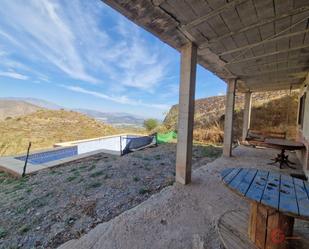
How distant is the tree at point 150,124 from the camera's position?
37.9 feet

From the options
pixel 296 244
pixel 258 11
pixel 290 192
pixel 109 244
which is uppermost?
pixel 258 11

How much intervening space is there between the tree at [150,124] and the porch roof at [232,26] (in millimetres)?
8475

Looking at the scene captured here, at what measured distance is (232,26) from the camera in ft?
6.68

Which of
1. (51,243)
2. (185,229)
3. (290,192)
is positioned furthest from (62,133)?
(290,192)

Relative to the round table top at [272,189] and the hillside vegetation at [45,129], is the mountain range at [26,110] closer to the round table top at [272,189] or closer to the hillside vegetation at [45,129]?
the hillside vegetation at [45,129]

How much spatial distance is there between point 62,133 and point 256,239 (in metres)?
10.7

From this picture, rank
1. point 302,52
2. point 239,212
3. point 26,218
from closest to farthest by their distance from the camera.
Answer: point 239,212 < point 26,218 < point 302,52

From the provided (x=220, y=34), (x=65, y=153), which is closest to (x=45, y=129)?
(x=65, y=153)

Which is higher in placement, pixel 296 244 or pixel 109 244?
pixel 296 244

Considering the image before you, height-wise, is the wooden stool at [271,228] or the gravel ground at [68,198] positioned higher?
the wooden stool at [271,228]

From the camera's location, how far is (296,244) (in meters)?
1.34

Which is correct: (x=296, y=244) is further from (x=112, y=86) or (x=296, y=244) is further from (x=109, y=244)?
(x=112, y=86)

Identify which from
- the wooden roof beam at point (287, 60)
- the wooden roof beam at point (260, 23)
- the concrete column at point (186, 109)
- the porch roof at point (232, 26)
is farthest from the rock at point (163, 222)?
the wooden roof beam at point (287, 60)

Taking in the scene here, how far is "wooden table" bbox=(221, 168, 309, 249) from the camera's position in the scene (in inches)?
41.4
